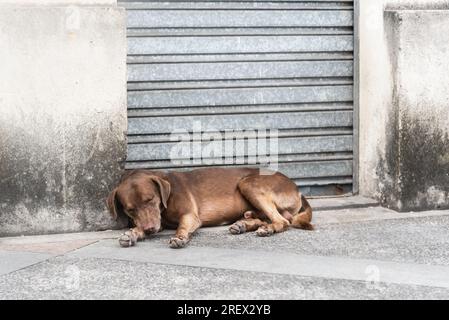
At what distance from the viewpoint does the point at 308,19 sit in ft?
29.0

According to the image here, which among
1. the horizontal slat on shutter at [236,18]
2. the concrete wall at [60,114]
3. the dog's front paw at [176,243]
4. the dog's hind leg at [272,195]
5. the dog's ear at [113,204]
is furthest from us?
the horizontal slat on shutter at [236,18]

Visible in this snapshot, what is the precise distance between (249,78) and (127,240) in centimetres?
235

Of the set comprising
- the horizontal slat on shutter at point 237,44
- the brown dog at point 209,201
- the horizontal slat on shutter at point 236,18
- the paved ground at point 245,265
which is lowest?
the paved ground at point 245,265

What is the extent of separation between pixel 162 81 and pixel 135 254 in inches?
83.4

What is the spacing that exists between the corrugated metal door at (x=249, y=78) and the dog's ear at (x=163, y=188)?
31.5 inches

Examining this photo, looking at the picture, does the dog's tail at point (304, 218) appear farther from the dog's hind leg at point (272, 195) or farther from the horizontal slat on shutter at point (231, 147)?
the horizontal slat on shutter at point (231, 147)

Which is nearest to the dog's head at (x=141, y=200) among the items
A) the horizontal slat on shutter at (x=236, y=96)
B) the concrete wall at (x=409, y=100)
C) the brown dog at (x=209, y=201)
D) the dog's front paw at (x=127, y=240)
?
the brown dog at (x=209, y=201)

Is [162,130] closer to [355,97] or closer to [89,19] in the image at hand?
[89,19]

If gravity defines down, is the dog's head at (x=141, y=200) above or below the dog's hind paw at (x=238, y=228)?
above

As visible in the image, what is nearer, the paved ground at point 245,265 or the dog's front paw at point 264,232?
the paved ground at point 245,265

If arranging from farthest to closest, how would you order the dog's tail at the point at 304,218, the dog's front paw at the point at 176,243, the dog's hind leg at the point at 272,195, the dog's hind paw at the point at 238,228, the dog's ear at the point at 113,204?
the dog's hind leg at the point at 272,195, the dog's tail at the point at 304,218, the dog's hind paw at the point at 238,228, the dog's ear at the point at 113,204, the dog's front paw at the point at 176,243

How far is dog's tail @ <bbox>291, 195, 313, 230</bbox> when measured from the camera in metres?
7.82

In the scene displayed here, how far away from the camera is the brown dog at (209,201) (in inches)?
293

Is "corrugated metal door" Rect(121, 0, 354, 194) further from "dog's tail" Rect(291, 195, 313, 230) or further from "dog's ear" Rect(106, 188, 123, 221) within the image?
"dog's ear" Rect(106, 188, 123, 221)
